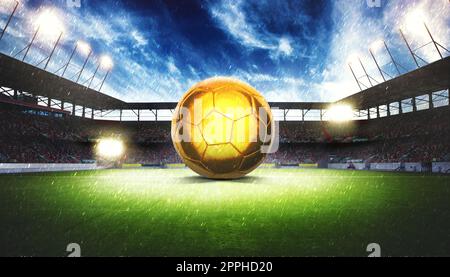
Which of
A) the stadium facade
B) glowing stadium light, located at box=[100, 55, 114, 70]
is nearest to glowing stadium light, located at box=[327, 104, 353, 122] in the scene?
the stadium facade

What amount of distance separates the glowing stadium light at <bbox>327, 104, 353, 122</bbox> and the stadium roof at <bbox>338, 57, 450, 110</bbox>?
1.49 metres

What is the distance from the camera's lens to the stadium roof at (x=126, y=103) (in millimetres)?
21875

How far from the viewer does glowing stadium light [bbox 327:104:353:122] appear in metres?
37.2

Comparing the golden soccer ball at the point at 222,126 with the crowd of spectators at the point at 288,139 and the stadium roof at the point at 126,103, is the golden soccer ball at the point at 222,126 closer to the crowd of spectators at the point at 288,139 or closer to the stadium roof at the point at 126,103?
the stadium roof at the point at 126,103

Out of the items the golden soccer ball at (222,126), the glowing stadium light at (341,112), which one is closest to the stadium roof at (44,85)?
the golden soccer ball at (222,126)

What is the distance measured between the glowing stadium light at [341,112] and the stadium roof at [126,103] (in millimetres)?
1138

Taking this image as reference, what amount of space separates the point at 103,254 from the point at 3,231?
64.1 inches

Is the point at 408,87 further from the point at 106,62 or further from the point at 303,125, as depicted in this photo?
the point at 106,62

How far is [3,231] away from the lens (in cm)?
309

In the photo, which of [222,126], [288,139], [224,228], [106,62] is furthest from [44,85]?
[288,139]

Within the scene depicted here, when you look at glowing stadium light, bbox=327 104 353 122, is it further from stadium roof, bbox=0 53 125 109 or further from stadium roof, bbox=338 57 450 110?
stadium roof, bbox=0 53 125 109

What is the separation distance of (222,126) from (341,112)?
117 ft

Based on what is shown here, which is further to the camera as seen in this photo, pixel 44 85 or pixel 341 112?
pixel 341 112

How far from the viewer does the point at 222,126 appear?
21.2 ft
